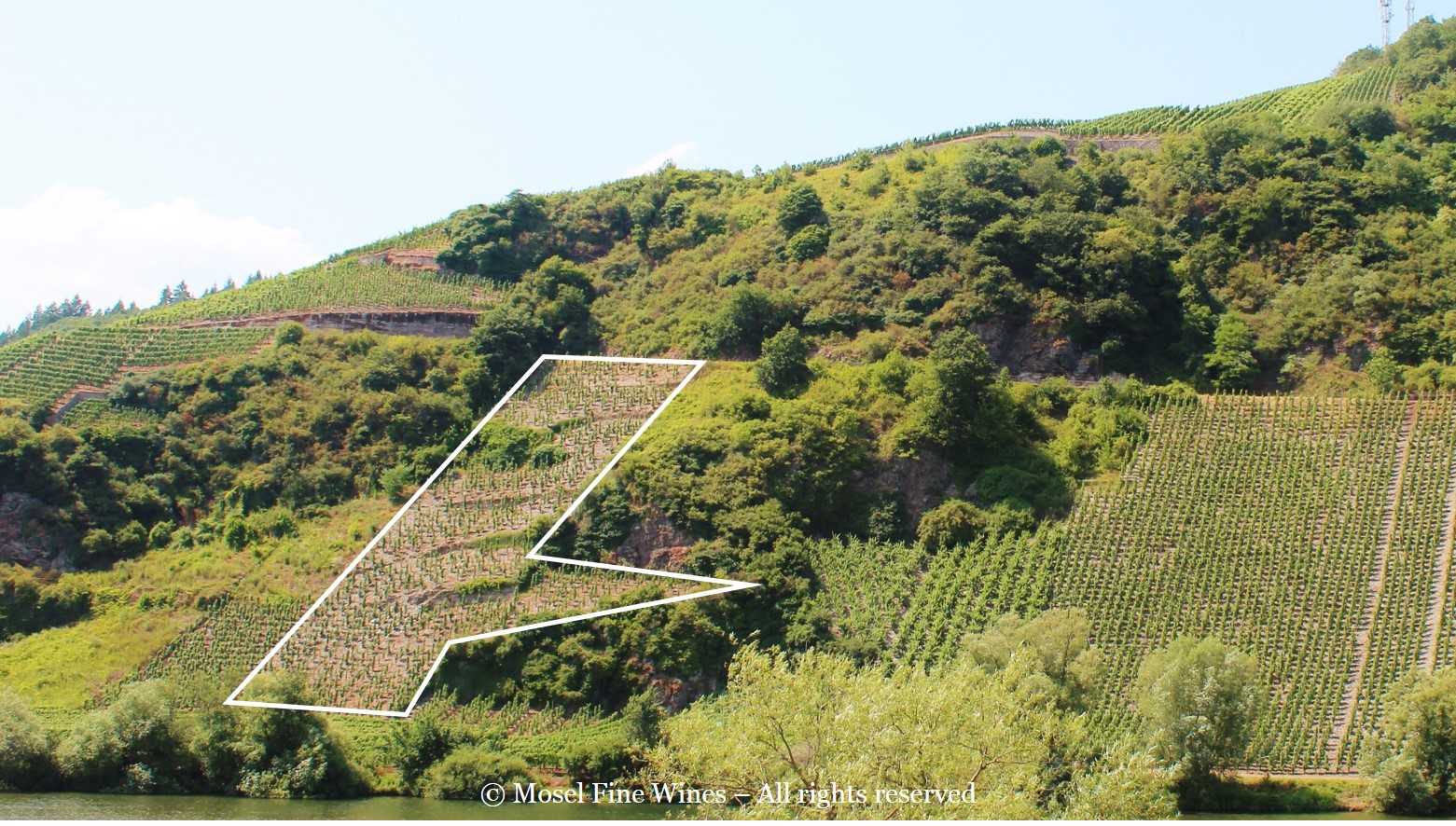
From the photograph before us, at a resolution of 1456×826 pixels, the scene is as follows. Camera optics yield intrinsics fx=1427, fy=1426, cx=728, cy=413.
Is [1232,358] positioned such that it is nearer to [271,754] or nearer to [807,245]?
[807,245]

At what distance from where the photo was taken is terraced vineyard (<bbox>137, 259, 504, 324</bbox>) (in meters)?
46.8

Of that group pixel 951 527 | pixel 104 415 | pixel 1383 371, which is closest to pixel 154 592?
pixel 104 415

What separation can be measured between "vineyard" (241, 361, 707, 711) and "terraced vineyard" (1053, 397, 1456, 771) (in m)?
11.2

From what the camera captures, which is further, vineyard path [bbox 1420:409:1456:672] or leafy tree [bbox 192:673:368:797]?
vineyard path [bbox 1420:409:1456:672]

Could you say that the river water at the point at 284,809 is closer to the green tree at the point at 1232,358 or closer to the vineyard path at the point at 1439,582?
the vineyard path at the point at 1439,582

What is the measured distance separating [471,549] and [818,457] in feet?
54.1

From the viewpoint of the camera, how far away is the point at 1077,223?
4062cm

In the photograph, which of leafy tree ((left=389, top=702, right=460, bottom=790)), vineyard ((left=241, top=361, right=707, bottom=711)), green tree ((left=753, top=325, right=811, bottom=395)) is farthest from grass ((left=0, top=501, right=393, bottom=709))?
green tree ((left=753, top=325, right=811, bottom=395))

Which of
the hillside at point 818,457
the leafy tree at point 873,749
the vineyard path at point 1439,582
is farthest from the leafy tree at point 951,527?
the leafy tree at point 873,749

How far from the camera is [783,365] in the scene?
122ft

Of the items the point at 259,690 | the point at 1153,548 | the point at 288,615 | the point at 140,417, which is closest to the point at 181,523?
the point at 140,417

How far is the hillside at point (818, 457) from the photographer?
26844 mm

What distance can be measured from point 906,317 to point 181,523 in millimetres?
20715

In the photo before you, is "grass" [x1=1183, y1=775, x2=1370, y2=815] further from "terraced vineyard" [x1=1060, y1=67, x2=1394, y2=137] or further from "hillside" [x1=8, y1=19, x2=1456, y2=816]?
"terraced vineyard" [x1=1060, y1=67, x2=1394, y2=137]
